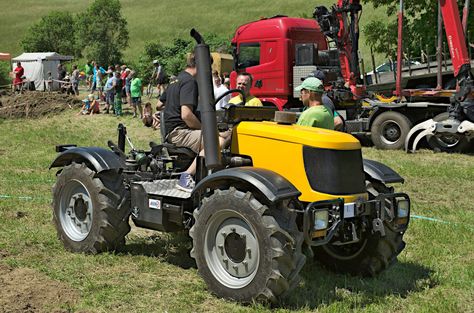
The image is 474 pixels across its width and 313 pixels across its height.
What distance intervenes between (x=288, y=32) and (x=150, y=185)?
1106 centimetres

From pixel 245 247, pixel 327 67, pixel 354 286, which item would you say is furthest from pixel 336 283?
pixel 327 67

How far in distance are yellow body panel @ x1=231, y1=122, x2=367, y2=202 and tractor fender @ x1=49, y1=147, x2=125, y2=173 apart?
1.43 meters

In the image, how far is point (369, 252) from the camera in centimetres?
578

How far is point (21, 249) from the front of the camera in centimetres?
668

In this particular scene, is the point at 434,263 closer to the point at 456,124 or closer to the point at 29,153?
the point at 456,124

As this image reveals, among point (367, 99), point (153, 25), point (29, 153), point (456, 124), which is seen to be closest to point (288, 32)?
point (367, 99)

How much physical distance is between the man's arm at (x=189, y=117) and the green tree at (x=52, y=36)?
70088mm

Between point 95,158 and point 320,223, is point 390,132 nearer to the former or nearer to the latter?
point 95,158

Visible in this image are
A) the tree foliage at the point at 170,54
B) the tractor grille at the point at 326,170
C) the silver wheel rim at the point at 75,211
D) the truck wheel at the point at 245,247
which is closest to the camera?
the truck wheel at the point at 245,247

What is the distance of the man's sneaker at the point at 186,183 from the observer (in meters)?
5.98

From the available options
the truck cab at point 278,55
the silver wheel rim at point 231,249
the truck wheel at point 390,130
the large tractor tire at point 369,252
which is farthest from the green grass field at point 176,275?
the truck cab at point 278,55

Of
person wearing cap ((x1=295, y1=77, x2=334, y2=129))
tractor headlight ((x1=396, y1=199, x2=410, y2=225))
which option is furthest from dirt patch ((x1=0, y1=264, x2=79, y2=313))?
tractor headlight ((x1=396, y1=199, x2=410, y2=225))

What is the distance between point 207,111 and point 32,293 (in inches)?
78.7

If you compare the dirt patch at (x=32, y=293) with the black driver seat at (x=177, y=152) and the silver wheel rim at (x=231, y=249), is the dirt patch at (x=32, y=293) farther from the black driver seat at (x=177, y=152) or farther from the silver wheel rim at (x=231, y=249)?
the black driver seat at (x=177, y=152)
